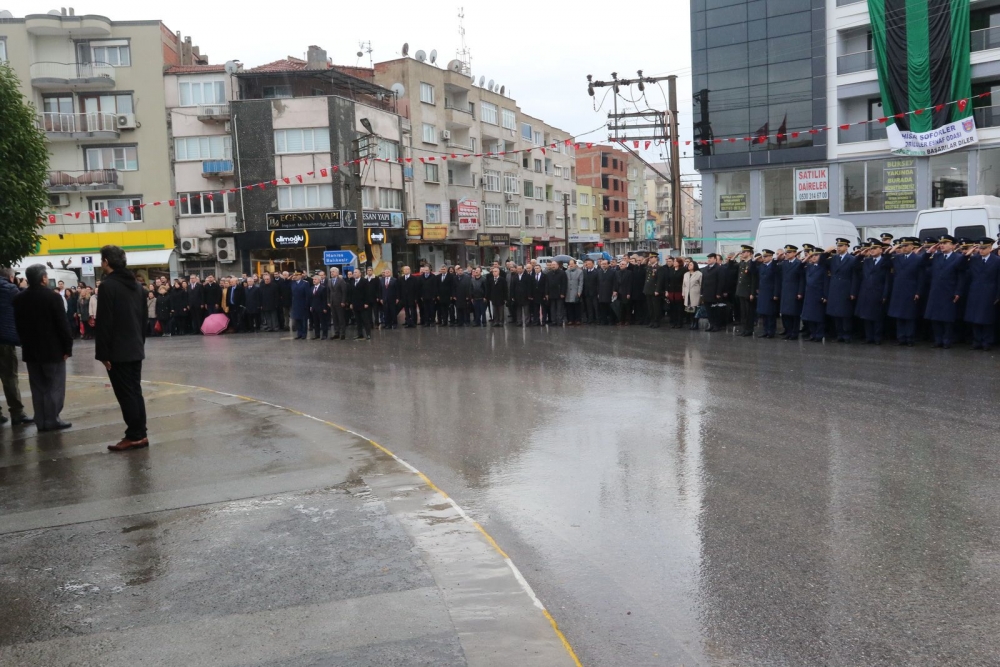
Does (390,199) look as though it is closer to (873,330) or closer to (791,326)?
(791,326)

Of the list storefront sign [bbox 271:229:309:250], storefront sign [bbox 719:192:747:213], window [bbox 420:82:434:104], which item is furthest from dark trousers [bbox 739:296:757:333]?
window [bbox 420:82:434:104]

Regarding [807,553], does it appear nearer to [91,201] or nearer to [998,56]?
[998,56]

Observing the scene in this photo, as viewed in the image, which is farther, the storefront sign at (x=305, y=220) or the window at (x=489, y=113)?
the window at (x=489, y=113)

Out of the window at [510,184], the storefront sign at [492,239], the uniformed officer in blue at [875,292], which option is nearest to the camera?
the uniformed officer in blue at [875,292]

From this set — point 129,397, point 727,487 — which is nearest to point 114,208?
point 129,397

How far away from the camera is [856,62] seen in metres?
39.5

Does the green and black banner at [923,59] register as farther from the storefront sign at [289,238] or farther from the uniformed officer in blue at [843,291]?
the storefront sign at [289,238]

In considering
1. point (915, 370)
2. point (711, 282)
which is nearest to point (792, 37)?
point (711, 282)

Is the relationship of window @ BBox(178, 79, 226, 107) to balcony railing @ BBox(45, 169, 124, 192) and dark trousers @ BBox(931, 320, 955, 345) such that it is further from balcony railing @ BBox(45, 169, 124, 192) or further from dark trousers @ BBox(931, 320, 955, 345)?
dark trousers @ BBox(931, 320, 955, 345)

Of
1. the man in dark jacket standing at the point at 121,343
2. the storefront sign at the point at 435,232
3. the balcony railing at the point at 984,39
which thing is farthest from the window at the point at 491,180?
the man in dark jacket standing at the point at 121,343

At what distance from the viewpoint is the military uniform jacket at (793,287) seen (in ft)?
58.4

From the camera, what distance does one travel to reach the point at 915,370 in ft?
41.8

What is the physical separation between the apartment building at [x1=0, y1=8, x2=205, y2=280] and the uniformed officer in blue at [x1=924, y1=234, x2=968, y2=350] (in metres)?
40.7

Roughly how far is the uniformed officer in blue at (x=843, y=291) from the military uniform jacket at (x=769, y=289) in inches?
52.5
